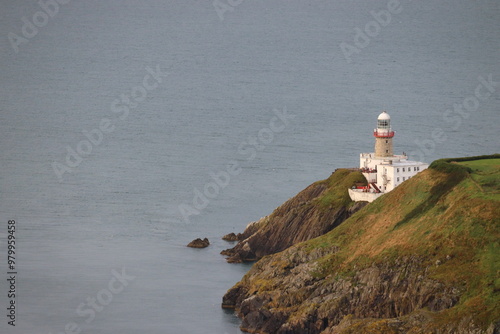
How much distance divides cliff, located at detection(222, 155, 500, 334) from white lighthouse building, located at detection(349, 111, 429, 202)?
11.5 meters

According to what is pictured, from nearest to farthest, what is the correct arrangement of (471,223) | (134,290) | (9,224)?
1. (471,223)
2. (134,290)
3. (9,224)

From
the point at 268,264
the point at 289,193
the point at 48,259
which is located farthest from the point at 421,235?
the point at 289,193

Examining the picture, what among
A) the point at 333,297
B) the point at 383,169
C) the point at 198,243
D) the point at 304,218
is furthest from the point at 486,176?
the point at 198,243

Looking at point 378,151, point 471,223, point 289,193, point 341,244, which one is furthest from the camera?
point 289,193

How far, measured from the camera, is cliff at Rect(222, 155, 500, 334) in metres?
114

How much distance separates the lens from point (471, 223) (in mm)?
121500

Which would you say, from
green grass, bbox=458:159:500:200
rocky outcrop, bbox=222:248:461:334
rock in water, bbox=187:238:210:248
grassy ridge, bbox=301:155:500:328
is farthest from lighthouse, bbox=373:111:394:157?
rocky outcrop, bbox=222:248:461:334

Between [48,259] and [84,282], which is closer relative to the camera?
[84,282]

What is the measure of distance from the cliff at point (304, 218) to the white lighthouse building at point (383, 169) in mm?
1220

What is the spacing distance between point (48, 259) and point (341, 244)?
4167 cm

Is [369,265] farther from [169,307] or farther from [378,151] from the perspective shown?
[378,151]

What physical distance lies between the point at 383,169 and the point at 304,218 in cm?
1058

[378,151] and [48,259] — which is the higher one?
[378,151]

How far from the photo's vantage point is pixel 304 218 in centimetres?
15375
